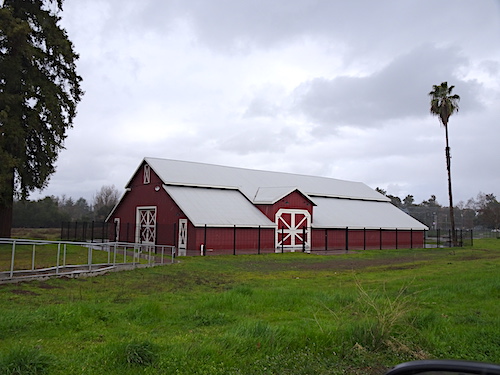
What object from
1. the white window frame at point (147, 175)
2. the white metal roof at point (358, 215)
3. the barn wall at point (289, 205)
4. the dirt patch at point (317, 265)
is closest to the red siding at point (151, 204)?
the white window frame at point (147, 175)

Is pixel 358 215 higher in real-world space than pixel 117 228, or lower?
higher

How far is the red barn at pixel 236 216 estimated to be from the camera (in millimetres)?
30625

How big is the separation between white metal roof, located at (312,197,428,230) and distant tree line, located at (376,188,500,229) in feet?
51.0

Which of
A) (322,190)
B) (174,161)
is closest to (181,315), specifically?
(174,161)

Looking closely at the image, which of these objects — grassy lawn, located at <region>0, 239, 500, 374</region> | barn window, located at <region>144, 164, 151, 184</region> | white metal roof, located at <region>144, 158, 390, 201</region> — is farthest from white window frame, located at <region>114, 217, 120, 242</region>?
grassy lawn, located at <region>0, 239, 500, 374</region>

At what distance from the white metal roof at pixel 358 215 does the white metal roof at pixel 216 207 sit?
5954 millimetres

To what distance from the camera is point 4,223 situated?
27.0m

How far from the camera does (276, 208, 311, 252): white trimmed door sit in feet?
112

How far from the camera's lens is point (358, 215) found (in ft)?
138

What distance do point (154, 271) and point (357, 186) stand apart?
3723 centimetres

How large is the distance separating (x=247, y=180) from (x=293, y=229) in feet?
23.6

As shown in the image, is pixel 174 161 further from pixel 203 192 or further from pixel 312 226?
pixel 312 226

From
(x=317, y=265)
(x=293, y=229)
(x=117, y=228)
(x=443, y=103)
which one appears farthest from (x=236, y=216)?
(x=443, y=103)

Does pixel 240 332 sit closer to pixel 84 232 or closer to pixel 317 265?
pixel 317 265
